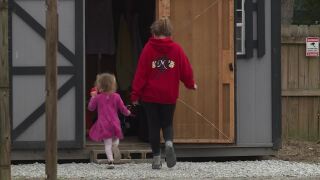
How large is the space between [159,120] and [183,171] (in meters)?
0.75

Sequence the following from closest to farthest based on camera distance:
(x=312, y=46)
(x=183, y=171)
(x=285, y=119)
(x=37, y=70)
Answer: (x=183, y=171) < (x=37, y=70) < (x=312, y=46) < (x=285, y=119)

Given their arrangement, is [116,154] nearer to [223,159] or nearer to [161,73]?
[161,73]

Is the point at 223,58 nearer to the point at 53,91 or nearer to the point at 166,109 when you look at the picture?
the point at 166,109

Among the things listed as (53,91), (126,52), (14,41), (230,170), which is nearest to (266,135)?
(230,170)

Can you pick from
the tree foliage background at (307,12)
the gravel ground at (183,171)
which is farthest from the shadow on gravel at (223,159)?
the tree foliage background at (307,12)

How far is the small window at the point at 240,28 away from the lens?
33.1 feet

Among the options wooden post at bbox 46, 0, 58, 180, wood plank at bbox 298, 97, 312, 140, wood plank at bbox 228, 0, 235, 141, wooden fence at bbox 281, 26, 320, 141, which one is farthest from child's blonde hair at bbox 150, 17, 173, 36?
wood plank at bbox 298, 97, 312, 140

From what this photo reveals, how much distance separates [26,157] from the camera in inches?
378

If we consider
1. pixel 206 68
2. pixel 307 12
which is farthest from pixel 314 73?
pixel 307 12

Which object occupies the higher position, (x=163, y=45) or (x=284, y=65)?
(x=163, y=45)

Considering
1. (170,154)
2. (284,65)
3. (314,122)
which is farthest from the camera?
(314,122)

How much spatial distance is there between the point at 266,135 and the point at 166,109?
2.14m

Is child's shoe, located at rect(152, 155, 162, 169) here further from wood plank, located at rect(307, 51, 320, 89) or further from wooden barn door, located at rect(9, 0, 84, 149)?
wood plank, located at rect(307, 51, 320, 89)

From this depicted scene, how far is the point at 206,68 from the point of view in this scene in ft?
32.5
